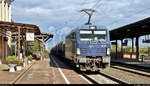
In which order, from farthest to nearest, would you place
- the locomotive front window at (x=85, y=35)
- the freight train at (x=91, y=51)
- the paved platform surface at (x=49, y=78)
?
the locomotive front window at (x=85, y=35) < the freight train at (x=91, y=51) < the paved platform surface at (x=49, y=78)

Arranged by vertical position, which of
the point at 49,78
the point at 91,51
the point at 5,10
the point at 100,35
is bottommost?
the point at 49,78

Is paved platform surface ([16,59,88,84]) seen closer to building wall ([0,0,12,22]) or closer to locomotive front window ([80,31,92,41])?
locomotive front window ([80,31,92,41])

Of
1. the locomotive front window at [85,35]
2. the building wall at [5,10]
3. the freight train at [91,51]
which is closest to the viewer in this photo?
the freight train at [91,51]

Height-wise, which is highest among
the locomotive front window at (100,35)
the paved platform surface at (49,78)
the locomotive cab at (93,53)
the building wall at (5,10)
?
the building wall at (5,10)

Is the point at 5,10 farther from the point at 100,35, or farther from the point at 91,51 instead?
the point at 91,51

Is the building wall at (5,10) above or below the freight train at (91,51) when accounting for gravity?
above

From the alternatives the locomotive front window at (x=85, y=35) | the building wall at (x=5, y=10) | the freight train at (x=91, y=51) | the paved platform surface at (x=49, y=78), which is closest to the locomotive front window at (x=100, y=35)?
the freight train at (x=91, y=51)

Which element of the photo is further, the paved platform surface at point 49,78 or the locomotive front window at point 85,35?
the locomotive front window at point 85,35

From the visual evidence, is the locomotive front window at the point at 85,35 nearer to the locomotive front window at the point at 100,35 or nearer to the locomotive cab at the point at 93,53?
the locomotive cab at the point at 93,53

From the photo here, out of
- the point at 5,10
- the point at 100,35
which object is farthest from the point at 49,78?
the point at 5,10

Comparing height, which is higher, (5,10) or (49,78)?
(5,10)

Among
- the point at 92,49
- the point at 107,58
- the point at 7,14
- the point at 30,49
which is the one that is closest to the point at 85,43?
the point at 92,49

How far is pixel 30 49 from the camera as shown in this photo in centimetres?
5172

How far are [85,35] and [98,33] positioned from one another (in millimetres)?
920
